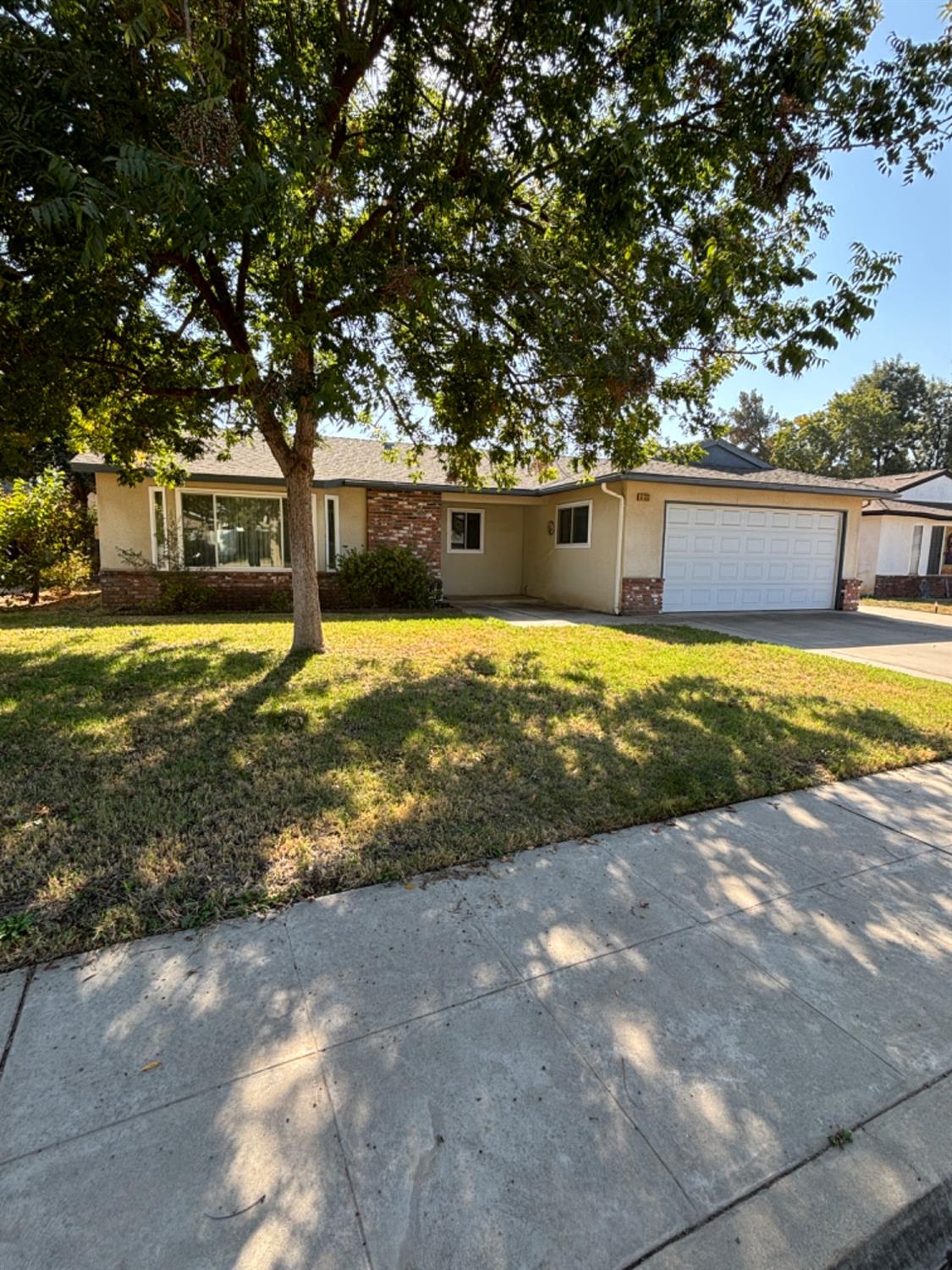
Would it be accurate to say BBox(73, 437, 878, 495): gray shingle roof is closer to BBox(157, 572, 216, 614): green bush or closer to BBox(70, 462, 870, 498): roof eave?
BBox(70, 462, 870, 498): roof eave

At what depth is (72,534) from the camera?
13.5 metres

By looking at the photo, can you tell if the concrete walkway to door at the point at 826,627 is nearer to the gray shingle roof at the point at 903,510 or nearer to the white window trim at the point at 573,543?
the white window trim at the point at 573,543

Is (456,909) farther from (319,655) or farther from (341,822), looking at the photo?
(319,655)

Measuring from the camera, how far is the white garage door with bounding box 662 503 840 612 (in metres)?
13.2

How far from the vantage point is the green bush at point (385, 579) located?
12.4m

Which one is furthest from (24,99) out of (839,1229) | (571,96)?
(839,1229)

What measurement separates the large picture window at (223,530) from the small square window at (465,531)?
372 cm

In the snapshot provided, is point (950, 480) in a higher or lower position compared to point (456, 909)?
higher

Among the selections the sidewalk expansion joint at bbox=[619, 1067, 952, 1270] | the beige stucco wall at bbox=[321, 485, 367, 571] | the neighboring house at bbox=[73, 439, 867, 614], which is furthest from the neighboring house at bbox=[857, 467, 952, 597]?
the sidewalk expansion joint at bbox=[619, 1067, 952, 1270]

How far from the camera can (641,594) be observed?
1285cm

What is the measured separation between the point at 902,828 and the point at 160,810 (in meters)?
4.40

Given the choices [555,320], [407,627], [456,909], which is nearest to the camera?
[456,909]

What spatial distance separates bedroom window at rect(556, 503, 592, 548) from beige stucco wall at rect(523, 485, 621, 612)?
11 centimetres

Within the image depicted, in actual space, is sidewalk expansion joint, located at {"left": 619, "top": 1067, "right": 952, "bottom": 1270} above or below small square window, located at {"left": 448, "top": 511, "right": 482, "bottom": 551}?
below
